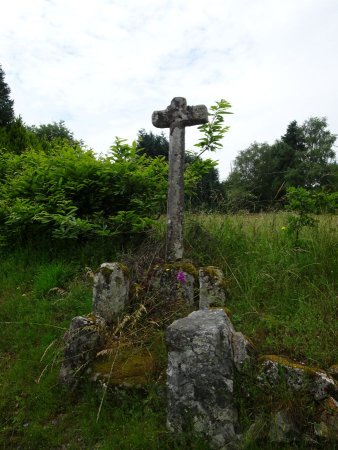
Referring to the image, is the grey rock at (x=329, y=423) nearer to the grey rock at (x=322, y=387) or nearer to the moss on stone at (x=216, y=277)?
the grey rock at (x=322, y=387)

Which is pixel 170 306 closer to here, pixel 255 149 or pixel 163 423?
pixel 163 423

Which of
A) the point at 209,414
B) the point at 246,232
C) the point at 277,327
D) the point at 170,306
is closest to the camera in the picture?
the point at 209,414

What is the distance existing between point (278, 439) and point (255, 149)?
2006 inches

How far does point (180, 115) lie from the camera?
5.03 metres

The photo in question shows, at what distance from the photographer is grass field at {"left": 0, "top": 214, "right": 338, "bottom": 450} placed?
306cm

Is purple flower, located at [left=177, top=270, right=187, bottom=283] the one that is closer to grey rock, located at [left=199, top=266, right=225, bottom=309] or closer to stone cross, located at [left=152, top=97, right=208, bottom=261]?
grey rock, located at [left=199, top=266, right=225, bottom=309]

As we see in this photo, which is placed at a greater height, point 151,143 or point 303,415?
point 151,143

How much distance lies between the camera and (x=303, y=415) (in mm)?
2654

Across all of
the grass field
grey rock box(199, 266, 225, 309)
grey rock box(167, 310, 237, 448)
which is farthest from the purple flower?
grey rock box(167, 310, 237, 448)

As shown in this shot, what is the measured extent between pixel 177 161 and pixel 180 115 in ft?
2.07

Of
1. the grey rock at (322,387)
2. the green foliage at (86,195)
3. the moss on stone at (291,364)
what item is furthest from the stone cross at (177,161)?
the grey rock at (322,387)

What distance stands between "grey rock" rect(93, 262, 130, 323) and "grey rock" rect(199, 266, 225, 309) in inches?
35.4

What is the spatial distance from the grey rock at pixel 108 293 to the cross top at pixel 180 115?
223cm

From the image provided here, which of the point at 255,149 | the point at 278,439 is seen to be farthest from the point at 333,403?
the point at 255,149
